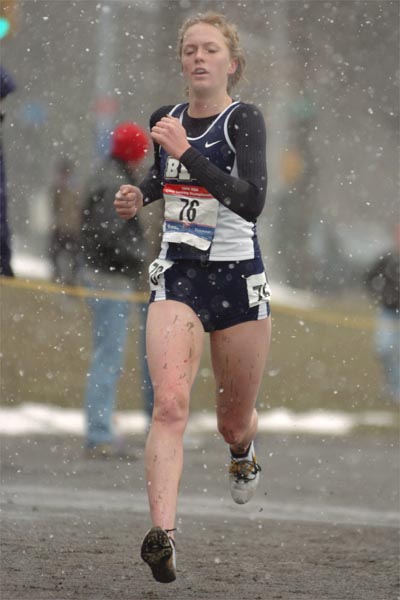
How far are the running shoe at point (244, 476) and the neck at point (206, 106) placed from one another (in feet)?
5.18

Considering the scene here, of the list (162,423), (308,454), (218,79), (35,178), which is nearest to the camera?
(162,423)

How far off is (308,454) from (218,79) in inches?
221

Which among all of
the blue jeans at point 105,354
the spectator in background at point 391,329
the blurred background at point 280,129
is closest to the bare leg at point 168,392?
the blue jeans at point 105,354

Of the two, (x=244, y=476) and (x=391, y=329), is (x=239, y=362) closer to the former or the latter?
(x=244, y=476)

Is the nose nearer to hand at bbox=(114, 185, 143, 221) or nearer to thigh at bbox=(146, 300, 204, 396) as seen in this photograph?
hand at bbox=(114, 185, 143, 221)

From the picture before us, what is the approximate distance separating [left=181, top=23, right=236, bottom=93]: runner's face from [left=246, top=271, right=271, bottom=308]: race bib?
711 mm

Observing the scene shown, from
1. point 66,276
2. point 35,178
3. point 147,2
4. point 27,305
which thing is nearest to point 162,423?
point 27,305

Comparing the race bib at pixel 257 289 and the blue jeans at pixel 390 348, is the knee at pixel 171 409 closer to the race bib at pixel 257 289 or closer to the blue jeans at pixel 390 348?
the race bib at pixel 257 289

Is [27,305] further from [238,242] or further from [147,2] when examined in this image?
[147,2]

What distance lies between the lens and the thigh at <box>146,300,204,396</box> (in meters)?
5.94

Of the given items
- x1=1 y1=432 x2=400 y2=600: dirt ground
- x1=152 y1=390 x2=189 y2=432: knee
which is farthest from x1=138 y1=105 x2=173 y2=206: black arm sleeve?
x1=1 y1=432 x2=400 y2=600: dirt ground

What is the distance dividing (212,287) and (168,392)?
1.60ft

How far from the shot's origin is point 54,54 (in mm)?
40688

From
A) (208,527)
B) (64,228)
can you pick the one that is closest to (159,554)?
(208,527)
